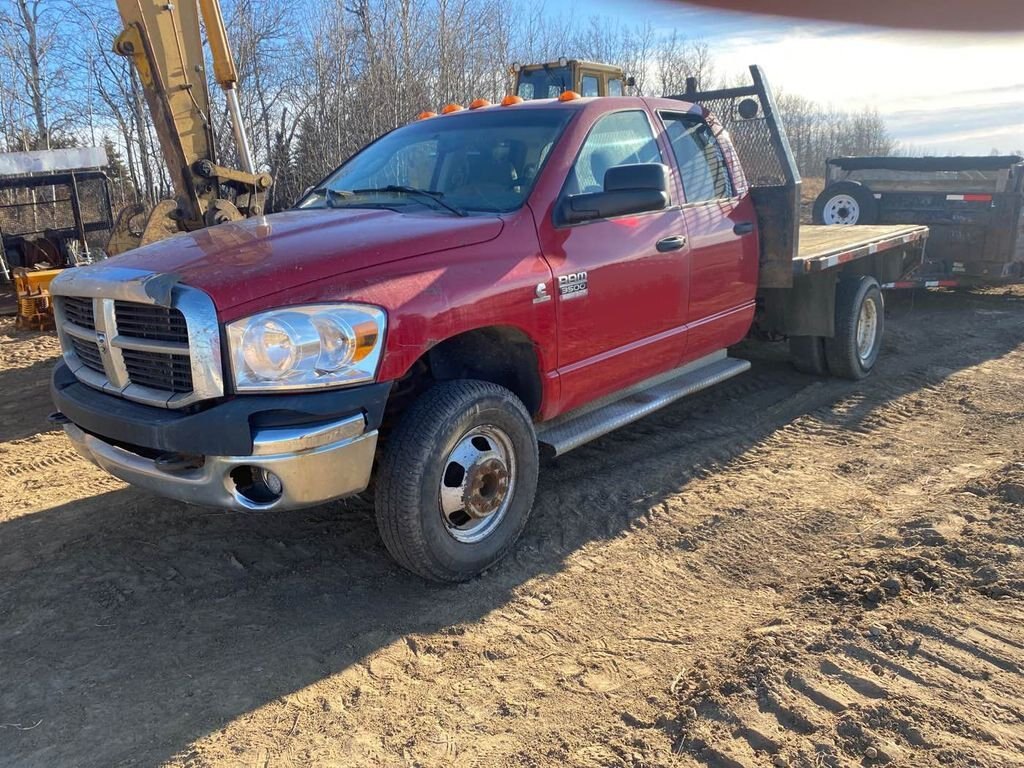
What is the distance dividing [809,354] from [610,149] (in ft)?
10.2

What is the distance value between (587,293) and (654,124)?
1448 millimetres

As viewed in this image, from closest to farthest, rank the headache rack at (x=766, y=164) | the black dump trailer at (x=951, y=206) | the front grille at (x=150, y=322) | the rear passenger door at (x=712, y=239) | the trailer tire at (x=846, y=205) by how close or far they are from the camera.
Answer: the front grille at (x=150, y=322)
the rear passenger door at (x=712, y=239)
the headache rack at (x=766, y=164)
the black dump trailer at (x=951, y=206)
the trailer tire at (x=846, y=205)

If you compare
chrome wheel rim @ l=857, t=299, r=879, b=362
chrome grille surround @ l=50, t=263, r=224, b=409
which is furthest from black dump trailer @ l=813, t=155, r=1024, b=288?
chrome grille surround @ l=50, t=263, r=224, b=409

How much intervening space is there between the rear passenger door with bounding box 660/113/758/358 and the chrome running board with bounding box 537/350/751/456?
166mm

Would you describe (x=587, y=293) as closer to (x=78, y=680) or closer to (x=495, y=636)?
(x=495, y=636)

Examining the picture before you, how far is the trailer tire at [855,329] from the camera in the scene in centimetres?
649


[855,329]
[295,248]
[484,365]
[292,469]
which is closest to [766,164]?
[855,329]

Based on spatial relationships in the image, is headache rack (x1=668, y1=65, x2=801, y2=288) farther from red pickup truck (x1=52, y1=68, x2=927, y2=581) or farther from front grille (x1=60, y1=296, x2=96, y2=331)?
front grille (x1=60, y1=296, x2=96, y2=331)

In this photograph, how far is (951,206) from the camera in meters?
9.73

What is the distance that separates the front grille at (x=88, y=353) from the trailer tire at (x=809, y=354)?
17.0 ft

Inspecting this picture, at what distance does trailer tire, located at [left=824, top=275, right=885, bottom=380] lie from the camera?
649 centimetres

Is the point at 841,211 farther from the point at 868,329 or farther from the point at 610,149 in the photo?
the point at 610,149

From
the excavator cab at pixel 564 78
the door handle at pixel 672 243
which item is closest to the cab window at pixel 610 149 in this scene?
the door handle at pixel 672 243

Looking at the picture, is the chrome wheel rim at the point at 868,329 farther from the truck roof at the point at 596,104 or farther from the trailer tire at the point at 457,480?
the trailer tire at the point at 457,480
